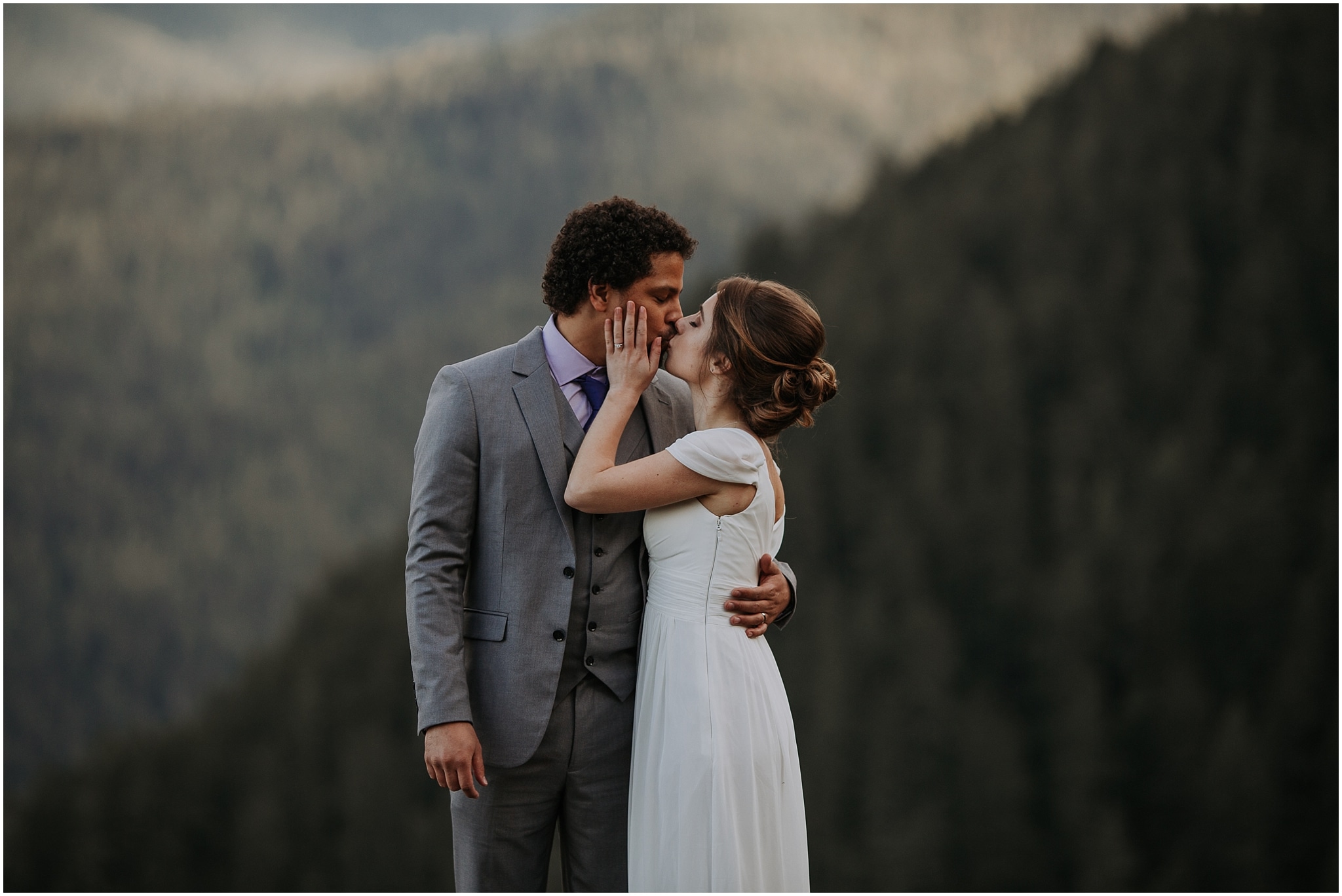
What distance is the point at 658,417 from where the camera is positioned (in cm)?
222

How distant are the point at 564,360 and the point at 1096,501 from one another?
13.3 metres

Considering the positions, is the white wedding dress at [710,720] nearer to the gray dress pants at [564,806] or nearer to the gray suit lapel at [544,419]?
the gray dress pants at [564,806]

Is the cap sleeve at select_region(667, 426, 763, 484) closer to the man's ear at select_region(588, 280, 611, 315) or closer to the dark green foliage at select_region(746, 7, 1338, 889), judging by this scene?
the man's ear at select_region(588, 280, 611, 315)

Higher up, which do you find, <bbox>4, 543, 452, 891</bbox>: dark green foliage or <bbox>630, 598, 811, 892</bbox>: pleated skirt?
<bbox>630, 598, 811, 892</bbox>: pleated skirt

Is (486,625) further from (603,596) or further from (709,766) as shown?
(709,766)

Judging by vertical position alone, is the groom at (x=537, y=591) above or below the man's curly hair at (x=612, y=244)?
below

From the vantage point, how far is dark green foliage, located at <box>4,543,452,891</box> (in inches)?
651

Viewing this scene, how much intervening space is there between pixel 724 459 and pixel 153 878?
18.4 m

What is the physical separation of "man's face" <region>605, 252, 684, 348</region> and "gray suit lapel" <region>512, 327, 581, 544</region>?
188 millimetres

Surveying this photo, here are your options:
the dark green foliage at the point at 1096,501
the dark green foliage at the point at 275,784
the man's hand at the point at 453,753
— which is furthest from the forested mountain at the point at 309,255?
the man's hand at the point at 453,753

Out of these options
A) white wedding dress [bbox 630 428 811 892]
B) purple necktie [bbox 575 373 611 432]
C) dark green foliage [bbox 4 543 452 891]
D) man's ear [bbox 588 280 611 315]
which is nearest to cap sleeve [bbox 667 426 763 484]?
white wedding dress [bbox 630 428 811 892]

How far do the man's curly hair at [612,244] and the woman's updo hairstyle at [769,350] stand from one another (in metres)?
0.16

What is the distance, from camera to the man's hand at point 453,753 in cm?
194

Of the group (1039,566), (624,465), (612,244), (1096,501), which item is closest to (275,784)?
(1039,566)
